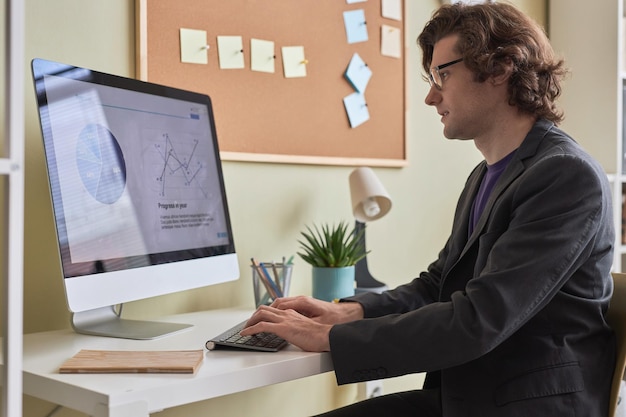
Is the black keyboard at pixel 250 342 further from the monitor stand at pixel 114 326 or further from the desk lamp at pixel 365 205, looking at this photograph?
the desk lamp at pixel 365 205

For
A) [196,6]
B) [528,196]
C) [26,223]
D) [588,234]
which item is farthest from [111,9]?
[588,234]

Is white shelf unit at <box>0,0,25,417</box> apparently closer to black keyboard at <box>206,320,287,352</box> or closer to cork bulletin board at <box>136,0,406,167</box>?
black keyboard at <box>206,320,287,352</box>

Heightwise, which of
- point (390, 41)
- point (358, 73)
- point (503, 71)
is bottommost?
point (503, 71)

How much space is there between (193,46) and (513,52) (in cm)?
81

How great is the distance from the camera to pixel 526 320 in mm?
1190

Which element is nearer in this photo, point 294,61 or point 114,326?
point 114,326

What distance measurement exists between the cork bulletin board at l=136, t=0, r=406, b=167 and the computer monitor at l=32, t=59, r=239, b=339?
22 cm

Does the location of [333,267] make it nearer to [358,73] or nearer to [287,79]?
[287,79]

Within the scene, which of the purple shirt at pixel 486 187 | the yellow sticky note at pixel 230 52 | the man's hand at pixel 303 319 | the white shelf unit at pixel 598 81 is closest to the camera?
the man's hand at pixel 303 319

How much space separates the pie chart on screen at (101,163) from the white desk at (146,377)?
29 centimetres

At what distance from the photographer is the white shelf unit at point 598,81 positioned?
106 inches

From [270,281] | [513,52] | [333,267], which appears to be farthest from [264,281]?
[513,52]

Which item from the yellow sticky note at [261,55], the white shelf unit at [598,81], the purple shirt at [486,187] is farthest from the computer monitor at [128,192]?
the white shelf unit at [598,81]

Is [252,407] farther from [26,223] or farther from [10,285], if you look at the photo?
[10,285]
